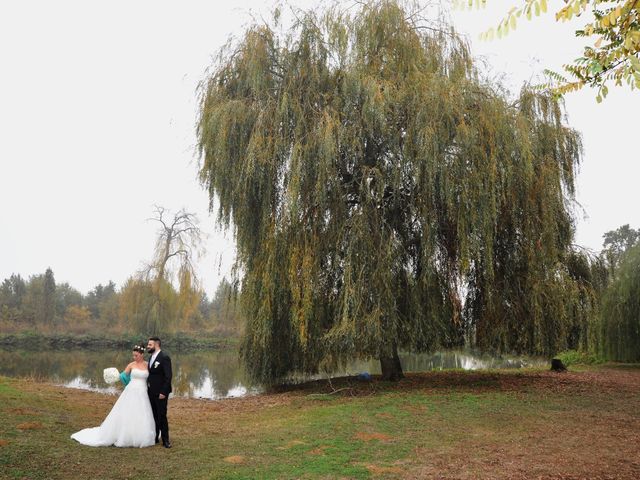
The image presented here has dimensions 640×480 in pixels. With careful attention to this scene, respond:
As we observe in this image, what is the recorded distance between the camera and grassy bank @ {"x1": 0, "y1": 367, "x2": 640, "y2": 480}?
5.65 meters

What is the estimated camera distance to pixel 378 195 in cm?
1132

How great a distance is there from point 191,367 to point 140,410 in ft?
62.9

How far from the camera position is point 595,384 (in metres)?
12.4

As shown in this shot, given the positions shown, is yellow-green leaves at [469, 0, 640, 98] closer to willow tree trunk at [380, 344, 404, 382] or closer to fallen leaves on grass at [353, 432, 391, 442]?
fallen leaves on grass at [353, 432, 391, 442]

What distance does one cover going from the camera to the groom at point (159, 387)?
6.76 m

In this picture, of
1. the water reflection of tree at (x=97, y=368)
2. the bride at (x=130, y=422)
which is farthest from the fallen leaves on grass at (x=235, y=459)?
the water reflection of tree at (x=97, y=368)

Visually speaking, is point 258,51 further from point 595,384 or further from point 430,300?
point 595,384

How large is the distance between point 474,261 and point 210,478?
7872 millimetres

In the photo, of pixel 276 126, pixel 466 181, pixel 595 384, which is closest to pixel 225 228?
pixel 276 126

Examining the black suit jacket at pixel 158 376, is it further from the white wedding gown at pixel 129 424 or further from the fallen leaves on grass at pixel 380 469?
the fallen leaves on grass at pixel 380 469

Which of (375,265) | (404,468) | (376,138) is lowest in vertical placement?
(404,468)

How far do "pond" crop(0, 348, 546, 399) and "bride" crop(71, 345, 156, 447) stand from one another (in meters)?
7.12

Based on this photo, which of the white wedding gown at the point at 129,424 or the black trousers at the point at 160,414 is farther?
the black trousers at the point at 160,414

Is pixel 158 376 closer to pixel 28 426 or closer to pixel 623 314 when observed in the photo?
pixel 28 426
